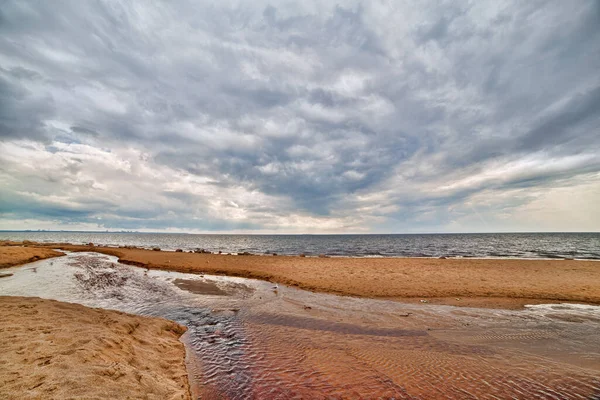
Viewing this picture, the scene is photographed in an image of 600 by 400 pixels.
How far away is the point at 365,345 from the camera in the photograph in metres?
9.81

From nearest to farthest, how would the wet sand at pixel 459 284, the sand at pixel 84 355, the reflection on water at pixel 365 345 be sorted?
the sand at pixel 84 355 → the reflection on water at pixel 365 345 → the wet sand at pixel 459 284

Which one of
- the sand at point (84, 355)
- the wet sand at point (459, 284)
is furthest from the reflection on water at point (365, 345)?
the wet sand at point (459, 284)

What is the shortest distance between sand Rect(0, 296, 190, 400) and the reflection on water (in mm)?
1007

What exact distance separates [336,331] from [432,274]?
18414 millimetres

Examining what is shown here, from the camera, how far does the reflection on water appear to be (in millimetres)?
7078

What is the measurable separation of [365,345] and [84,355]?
884cm

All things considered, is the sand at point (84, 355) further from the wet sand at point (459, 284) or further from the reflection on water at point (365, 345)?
the wet sand at point (459, 284)

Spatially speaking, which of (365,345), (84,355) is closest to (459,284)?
(365,345)

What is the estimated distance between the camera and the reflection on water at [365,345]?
7078mm

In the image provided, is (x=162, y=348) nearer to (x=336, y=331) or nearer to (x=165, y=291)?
(x=336, y=331)

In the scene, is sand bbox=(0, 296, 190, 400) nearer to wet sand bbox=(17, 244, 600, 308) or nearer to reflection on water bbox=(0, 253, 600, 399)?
reflection on water bbox=(0, 253, 600, 399)

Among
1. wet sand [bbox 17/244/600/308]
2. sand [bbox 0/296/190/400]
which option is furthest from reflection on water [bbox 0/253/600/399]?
wet sand [bbox 17/244/600/308]

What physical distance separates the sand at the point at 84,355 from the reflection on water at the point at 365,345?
1.01 metres

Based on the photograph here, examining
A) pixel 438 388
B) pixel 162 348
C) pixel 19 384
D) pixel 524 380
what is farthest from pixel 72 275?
pixel 524 380
